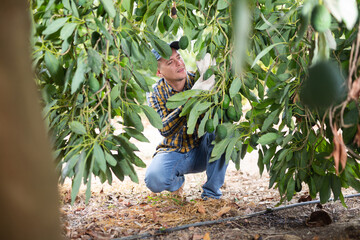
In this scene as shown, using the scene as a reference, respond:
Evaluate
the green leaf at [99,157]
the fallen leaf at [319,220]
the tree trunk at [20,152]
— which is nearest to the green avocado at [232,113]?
the fallen leaf at [319,220]

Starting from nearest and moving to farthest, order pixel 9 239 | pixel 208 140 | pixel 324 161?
pixel 9 239, pixel 324 161, pixel 208 140

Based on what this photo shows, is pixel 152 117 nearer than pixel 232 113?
Yes

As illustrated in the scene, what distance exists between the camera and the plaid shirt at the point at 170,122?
8.23 ft

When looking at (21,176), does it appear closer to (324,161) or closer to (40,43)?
(40,43)

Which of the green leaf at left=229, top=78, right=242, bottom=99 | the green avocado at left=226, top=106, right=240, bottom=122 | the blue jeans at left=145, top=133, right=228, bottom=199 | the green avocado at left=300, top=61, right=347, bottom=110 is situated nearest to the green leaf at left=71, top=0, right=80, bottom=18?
the green leaf at left=229, top=78, right=242, bottom=99

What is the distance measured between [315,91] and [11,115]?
442mm

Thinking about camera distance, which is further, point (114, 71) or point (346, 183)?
point (346, 183)

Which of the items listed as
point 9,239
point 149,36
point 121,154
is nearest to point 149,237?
point 121,154

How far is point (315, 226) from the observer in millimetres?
1869

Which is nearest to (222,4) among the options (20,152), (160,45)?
(160,45)

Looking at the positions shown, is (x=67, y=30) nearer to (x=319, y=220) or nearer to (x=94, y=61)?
(x=94, y=61)

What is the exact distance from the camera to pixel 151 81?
1.96m

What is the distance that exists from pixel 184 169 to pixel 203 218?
65cm

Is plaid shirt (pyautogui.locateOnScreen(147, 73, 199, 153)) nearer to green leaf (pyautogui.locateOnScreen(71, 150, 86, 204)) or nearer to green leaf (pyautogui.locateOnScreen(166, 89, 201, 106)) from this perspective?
green leaf (pyautogui.locateOnScreen(166, 89, 201, 106))
